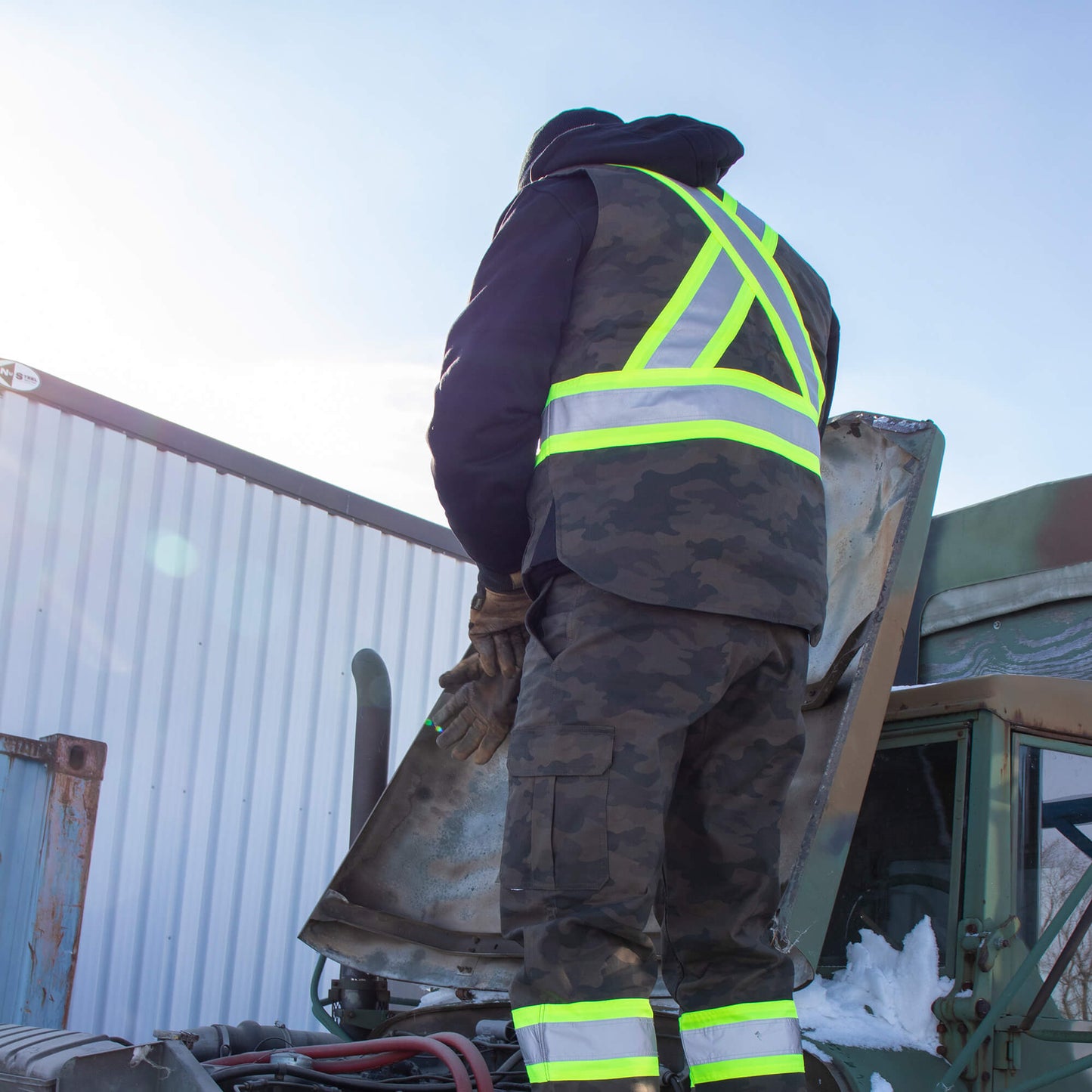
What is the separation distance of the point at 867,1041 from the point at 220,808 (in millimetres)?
3958

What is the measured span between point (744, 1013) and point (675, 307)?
40.2 inches

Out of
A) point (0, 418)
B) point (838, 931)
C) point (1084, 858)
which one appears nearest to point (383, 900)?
point (838, 931)

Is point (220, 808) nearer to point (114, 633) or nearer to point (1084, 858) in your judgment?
point (114, 633)

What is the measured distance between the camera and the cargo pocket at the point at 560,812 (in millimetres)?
1458

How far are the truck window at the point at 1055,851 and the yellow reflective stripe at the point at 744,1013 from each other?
82 cm

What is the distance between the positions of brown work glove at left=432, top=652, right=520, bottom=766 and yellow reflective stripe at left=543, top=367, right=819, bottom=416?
646 mm

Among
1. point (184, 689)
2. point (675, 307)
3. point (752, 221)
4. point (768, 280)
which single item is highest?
point (752, 221)

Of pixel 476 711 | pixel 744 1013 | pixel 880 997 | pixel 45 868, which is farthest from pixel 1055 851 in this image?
pixel 45 868

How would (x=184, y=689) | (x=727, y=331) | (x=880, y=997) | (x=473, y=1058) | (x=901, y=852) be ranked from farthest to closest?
(x=184, y=689) → (x=901, y=852) → (x=880, y=997) → (x=473, y=1058) → (x=727, y=331)

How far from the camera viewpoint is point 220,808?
17.6ft

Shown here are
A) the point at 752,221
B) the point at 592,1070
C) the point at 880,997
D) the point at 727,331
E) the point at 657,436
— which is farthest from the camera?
the point at 880,997

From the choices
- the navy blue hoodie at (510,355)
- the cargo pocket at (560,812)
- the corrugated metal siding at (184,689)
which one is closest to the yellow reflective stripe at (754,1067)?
the cargo pocket at (560,812)

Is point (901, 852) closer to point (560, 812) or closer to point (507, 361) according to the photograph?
point (560, 812)

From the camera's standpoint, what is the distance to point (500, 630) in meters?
2.05
